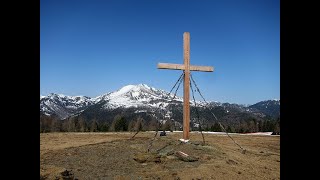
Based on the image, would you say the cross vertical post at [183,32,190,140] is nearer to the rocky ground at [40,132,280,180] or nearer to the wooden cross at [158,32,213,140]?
the wooden cross at [158,32,213,140]

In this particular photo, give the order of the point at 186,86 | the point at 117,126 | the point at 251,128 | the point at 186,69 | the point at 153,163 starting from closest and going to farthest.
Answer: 1. the point at 153,163
2. the point at 186,86
3. the point at 186,69
4. the point at 117,126
5. the point at 251,128

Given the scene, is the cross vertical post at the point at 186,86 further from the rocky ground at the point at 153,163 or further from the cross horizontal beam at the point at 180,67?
the rocky ground at the point at 153,163

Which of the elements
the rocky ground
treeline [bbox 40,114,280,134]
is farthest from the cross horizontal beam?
treeline [bbox 40,114,280,134]

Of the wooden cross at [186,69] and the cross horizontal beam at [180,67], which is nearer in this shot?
the cross horizontal beam at [180,67]

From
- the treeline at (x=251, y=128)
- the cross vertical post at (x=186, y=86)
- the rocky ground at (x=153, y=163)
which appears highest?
the cross vertical post at (x=186, y=86)

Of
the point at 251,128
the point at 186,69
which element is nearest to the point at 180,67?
the point at 186,69

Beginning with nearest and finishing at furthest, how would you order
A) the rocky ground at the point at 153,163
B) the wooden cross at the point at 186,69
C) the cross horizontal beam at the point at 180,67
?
the rocky ground at the point at 153,163
the cross horizontal beam at the point at 180,67
the wooden cross at the point at 186,69

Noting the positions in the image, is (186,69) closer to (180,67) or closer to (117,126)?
(180,67)

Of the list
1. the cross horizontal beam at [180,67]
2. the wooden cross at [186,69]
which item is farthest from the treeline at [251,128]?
the wooden cross at [186,69]
